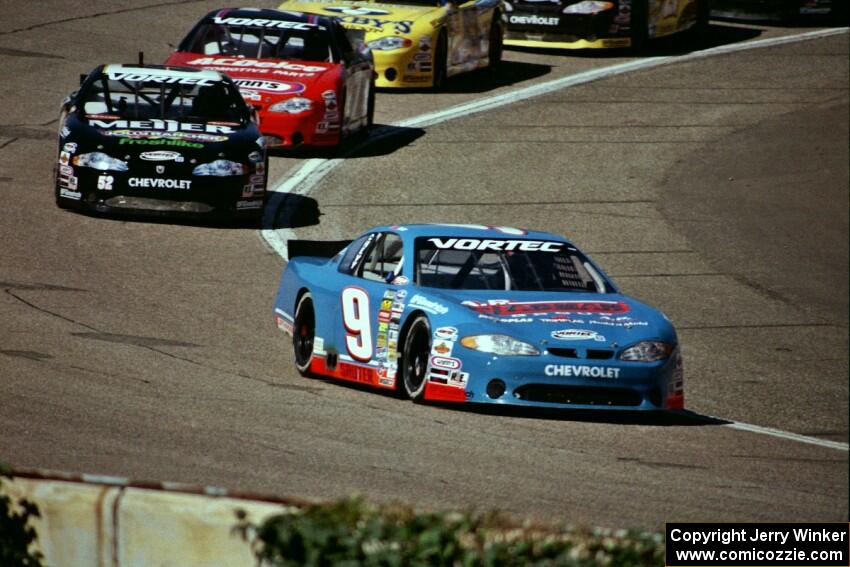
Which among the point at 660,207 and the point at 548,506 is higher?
the point at 548,506

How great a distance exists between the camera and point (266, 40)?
19594mm

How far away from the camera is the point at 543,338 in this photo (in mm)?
9422

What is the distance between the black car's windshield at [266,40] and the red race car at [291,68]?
12mm

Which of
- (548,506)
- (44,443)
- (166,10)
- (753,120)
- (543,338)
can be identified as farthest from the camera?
(166,10)

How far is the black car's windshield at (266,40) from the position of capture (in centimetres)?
1945

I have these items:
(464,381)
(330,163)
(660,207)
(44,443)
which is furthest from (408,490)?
(330,163)

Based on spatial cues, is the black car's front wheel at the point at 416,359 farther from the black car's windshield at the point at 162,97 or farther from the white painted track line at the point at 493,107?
the black car's windshield at the point at 162,97

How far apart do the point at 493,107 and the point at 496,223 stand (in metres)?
6.23

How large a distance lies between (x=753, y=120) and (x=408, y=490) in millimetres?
15151

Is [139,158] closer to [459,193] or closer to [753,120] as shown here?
[459,193]

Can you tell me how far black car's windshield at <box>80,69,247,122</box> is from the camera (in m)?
16.5

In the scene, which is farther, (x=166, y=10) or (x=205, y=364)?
(x=166, y=10)

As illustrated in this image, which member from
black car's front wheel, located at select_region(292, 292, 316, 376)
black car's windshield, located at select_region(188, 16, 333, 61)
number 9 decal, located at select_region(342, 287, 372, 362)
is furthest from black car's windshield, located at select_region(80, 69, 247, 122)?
number 9 decal, located at select_region(342, 287, 372, 362)

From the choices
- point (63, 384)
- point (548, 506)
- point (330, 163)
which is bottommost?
point (330, 163)
